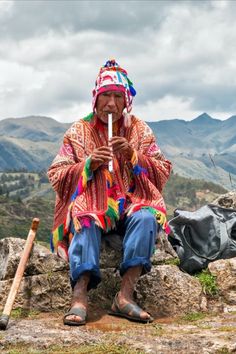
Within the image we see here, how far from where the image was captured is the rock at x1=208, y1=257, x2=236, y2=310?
248 inches

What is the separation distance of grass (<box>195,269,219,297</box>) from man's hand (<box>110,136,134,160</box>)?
202 centimetres

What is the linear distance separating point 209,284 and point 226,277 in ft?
0.78

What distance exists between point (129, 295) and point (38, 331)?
111 centimetres

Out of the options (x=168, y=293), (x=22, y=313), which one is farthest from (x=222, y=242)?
(x=22, y=313)

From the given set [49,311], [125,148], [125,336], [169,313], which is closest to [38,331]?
[125,336]

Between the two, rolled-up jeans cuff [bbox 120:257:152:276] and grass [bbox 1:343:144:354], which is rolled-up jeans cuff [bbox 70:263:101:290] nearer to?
rolled-up jeans cuff [bbox 120:257:152:276]

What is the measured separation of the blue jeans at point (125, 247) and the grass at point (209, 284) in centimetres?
130

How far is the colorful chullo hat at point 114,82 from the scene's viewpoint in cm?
591

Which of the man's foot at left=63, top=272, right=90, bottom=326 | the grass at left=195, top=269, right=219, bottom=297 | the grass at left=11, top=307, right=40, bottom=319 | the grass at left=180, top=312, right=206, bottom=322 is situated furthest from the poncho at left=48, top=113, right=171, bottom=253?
the grass at left=195, top=269, right=219, bottom=297

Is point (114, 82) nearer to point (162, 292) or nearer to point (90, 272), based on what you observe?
point (90, 272)

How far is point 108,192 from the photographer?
5.76 metres

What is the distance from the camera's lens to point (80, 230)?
5.40 meters

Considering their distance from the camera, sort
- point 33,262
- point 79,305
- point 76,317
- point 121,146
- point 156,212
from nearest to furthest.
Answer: point 76,317, point 79,305, point 121,146, point 156,212, point 33,262

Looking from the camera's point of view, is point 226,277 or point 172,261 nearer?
point 226,277
